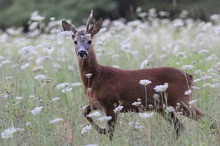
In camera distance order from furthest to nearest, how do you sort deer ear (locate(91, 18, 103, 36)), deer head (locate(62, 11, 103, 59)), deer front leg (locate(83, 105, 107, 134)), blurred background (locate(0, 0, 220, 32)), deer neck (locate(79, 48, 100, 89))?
blurred background (locate(0, 0, 220, 32)) < deer ear (locate(91, 18, 103, 36)) < deer neck (locate(79, 48, 100, 89)) < deer head (locate(62, 11, 103, 59)) < deer front leg (locate(83, 105, 107, 134))

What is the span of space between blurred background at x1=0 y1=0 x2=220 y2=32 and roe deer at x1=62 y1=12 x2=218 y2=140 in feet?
49.6

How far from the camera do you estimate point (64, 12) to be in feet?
73.2

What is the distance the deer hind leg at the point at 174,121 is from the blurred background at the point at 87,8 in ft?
49.7

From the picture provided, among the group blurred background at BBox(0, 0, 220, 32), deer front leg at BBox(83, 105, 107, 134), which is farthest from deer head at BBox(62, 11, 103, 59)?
blurred background at BBox(0, 0, 220, 32)

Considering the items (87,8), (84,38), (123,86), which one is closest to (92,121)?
(123,86)

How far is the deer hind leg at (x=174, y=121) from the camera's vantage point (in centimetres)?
616

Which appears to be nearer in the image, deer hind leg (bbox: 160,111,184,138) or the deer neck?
deer hind leg (bbox: 160,111,184,138)

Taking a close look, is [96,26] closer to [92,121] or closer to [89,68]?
[89,68]

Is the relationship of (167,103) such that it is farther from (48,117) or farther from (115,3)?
(115,3)

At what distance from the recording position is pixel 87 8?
22.5 metres

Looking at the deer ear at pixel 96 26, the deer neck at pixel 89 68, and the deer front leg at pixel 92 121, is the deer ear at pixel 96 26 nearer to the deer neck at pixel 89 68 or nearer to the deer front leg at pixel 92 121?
the deer neck at pixel 89 68

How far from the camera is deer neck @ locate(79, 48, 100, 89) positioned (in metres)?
6.47

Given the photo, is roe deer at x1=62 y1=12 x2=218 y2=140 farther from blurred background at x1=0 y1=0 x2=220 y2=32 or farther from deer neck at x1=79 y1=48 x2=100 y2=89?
blurred background at x1=0 y1=0 x2=220 y2=32

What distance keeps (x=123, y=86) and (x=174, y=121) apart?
0.56 meters
